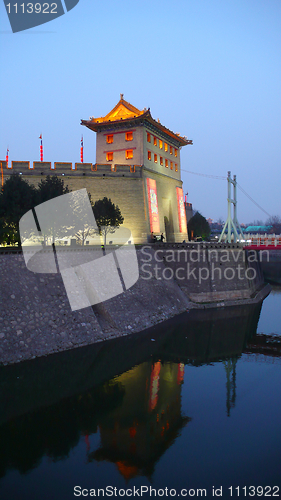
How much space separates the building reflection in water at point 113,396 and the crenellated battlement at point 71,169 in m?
21.6

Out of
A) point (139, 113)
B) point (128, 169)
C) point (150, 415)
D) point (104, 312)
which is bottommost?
point (150, 415)

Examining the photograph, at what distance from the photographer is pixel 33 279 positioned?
2150cm

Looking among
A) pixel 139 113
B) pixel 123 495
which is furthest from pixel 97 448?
pixel 139 113

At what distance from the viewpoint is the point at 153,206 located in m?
42.1

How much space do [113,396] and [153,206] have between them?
29360 mm

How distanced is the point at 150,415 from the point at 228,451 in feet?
11.9

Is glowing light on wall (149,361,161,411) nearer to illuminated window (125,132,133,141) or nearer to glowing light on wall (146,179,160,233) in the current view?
glowing light on wall (146,179,160,233)

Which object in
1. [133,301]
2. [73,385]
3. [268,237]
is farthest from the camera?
[268,237]

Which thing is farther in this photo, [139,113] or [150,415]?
[139,113]

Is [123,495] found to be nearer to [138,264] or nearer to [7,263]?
[7,263]

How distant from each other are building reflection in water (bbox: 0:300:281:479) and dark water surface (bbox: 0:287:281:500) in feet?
0.17

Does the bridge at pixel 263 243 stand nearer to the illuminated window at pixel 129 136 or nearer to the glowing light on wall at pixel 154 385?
the illuminated window at pixel 129 136

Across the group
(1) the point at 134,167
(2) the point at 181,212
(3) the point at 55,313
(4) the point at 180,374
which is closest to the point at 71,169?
(1) the point at 134,167

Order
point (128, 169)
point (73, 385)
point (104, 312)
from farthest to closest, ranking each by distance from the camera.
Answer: point (128, 169), point (104, 312), point (73, 385)
